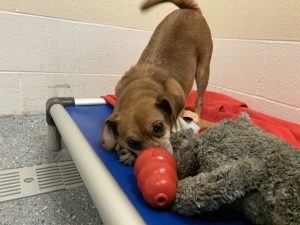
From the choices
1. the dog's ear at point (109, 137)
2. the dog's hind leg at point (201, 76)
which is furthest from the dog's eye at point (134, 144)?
the dog's hind leg at point (201, 76)

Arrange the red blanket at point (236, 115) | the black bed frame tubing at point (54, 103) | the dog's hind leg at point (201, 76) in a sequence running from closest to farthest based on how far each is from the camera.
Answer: the red blanket at point (236, 115), the black bed frame tubing at point (54, 103), the dog's hind leg at point (201, 76)

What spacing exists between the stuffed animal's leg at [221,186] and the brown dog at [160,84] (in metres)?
0.33

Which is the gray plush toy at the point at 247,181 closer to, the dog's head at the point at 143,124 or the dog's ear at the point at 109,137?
the dog's head at the point at 143,124

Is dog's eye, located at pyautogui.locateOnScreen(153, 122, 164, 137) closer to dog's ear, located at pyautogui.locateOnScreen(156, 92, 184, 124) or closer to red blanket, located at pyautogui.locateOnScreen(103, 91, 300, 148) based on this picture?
dog's ear, located at pyautogui.locateOnScreen(156, 92, 184, 124)

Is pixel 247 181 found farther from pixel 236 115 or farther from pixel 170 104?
pixel 236 115

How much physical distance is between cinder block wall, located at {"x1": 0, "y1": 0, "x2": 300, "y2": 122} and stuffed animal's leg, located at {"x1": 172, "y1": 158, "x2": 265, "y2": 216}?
1300 mm

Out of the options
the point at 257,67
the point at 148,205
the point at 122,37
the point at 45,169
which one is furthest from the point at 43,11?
the point at 148,205

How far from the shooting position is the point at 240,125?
3.37ft

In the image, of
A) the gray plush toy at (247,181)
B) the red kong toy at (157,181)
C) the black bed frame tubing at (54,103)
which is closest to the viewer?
the gray plush toy at (247,181)

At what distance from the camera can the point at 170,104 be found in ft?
4.07

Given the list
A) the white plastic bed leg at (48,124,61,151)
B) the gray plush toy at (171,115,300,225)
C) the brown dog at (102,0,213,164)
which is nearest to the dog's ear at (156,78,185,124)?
the brown dog at (102,0,213,164)

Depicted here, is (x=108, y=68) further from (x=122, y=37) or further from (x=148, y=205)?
(x=148, y=205)

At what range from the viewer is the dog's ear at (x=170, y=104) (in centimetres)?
124

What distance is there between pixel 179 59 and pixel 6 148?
116cm
